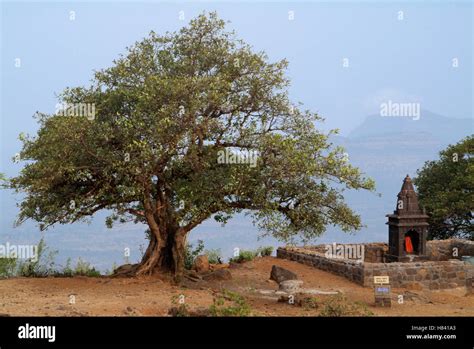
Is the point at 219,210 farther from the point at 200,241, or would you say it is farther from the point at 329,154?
the point at 200,241

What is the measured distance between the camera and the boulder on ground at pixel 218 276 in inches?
947

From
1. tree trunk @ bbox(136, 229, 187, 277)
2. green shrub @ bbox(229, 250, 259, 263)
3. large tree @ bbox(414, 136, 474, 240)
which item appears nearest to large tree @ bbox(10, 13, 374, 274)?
tree trunk @ bbox(136, 229, 187, 277)

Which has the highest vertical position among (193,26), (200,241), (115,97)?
(193,26)

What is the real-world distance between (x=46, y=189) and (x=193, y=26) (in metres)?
8.28

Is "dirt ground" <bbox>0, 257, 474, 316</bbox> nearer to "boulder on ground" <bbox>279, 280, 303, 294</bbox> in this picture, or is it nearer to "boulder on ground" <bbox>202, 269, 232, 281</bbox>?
"boulder on ground" <bbox>202, 269, 232, 281</bbox>

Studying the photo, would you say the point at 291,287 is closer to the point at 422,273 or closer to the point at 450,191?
the point at 422,273

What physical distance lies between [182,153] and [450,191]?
1995 centimetres

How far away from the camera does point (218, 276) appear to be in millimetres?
24172

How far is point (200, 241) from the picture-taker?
94.1 feet

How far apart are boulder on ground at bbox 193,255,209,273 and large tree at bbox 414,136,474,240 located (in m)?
14.8

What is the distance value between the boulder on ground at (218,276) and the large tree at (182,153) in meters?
1.60

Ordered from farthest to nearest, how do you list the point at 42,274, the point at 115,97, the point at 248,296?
the point at 42,274
the point at 115,97
the point at 248,296

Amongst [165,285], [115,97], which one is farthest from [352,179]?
[115,97]
